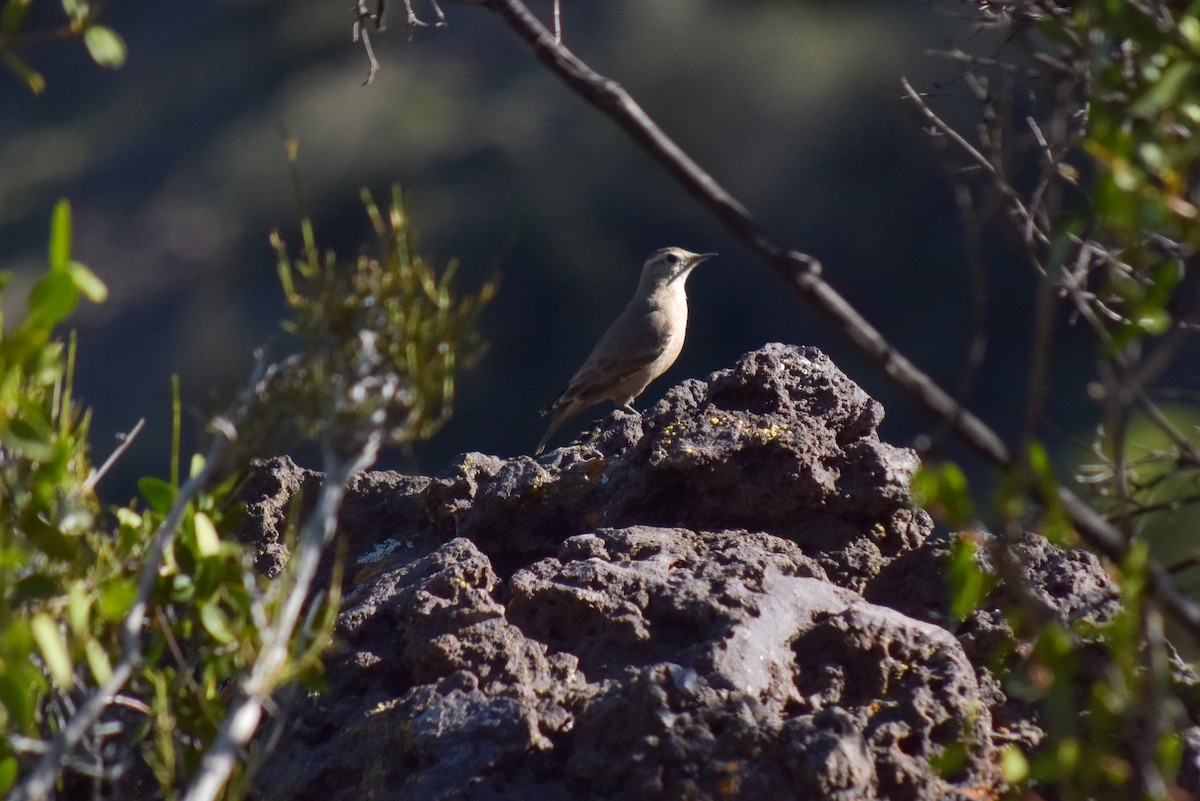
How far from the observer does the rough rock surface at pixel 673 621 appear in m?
3.32

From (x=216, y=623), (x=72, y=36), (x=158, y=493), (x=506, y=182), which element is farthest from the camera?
(x=506, y=182)

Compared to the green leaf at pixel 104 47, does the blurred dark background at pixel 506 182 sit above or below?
below

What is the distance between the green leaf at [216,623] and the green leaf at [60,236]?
0.87 metres

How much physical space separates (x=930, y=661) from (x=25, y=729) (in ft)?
6.89

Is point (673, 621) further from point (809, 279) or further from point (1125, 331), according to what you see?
point (1125, 331)

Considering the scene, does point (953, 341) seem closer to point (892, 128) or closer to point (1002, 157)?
point (892, 128)

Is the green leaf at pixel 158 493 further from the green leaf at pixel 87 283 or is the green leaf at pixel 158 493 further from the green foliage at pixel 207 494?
the green leaf at pixel 87 283

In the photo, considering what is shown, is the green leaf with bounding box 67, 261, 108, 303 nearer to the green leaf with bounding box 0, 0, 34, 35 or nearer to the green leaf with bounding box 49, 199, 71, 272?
the green leaf with bounding box 49, 199, 71, 272

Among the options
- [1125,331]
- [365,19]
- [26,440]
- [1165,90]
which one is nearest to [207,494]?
[26,440]

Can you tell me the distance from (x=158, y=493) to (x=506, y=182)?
3401 cm

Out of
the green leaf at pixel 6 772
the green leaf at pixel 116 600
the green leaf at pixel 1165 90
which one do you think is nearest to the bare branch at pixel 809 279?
the green leaf at pixel 1165 90

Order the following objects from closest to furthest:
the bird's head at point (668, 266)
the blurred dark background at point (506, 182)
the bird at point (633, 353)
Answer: the bird at point (633, 353), the bird's head at point (668, 266), the blurred dark background at point (506, 182)

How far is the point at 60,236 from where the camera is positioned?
2596 mm

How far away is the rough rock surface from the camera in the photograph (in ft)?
10.9
